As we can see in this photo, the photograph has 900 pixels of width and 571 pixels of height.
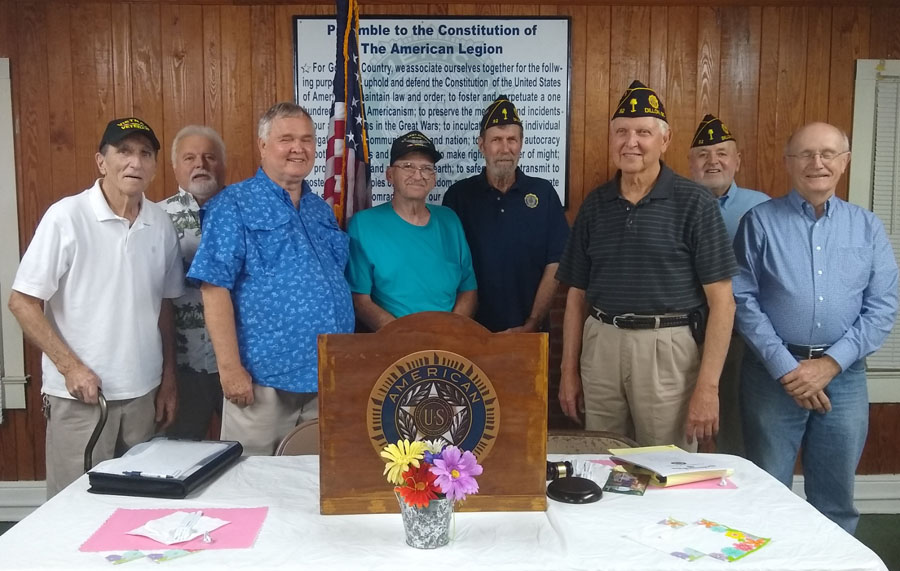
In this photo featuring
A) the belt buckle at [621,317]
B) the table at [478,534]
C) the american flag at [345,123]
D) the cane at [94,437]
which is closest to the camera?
the table at [478,534]

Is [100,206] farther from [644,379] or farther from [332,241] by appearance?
[644,379]

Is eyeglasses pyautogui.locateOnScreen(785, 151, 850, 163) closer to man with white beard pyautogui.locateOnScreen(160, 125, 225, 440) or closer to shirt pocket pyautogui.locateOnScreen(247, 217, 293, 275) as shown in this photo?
shirt pocket pyautogui.locateOnScreen(247, 217, 293, 275)

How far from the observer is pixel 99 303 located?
2121 millimetres

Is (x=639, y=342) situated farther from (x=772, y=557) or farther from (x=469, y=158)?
(x=469, y=158)

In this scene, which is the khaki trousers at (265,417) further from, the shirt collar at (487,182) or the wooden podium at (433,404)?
the shirt collar at (487,182)

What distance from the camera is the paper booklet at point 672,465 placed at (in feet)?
4.83

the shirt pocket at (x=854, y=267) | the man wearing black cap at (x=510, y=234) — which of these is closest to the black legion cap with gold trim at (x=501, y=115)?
the man wearing black cap at (x=510, y=234)

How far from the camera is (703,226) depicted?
2.15 meters

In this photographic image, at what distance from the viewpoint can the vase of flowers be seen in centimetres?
116

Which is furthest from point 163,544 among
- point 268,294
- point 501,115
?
point 501,115

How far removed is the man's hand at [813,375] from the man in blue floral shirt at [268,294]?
1.43 m

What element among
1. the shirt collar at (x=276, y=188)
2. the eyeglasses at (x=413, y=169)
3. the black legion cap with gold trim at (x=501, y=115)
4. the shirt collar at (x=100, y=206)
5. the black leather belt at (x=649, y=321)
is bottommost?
the black leather belt at (x=649, y=321)

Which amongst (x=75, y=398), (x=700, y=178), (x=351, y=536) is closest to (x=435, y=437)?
(x=351, y=536)

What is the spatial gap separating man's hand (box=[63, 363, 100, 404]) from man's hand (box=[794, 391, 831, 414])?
2.17 m
